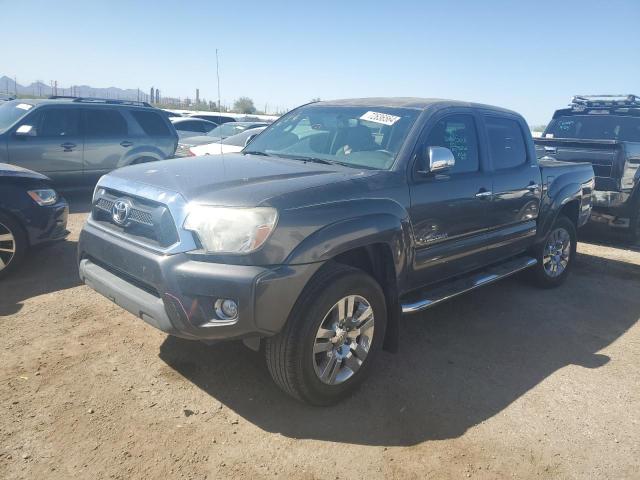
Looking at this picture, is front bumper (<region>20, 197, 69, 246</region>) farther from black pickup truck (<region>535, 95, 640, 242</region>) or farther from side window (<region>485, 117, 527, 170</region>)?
black pickup truck (<region>535, 95, 640, 242</region>)

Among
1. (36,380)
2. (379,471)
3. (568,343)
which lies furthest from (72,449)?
Answer: (568,343)

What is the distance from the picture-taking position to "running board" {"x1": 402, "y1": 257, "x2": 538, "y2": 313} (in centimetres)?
365

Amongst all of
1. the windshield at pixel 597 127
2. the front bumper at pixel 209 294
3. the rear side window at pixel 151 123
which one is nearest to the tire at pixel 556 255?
the front bumper at pixel 209 294

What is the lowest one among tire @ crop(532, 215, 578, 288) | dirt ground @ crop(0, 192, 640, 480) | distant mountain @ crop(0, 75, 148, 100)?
dirt ground @ crop(0, 192, 640, 480)

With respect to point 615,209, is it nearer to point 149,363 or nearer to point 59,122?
point 149,363

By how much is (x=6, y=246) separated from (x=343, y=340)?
3.57 m

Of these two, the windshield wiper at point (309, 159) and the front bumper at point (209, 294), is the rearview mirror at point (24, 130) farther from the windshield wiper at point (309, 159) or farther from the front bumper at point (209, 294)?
the front bumper at point (209, 294)

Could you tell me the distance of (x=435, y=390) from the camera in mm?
3449

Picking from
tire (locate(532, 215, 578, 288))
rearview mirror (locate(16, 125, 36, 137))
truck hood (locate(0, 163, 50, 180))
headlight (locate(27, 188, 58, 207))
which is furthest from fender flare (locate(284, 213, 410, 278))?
rearview mirror (locate(16, 125, 36, 137))

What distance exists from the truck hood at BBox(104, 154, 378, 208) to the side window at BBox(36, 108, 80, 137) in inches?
213

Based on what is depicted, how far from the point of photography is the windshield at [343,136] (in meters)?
3.69

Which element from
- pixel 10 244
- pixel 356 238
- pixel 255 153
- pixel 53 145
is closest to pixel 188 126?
pixel 53 145

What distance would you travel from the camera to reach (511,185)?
4.55 metres

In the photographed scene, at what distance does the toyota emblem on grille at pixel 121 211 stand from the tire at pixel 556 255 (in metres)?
4.13
